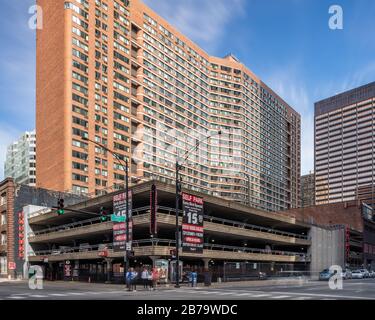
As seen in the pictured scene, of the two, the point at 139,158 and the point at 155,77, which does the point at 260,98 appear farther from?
the point at 139,158

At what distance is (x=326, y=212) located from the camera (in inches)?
4176

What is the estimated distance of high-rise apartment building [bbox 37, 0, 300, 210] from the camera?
10206 centimetres

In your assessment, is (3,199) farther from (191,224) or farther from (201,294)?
(201,294)

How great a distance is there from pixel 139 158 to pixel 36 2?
46.7 meters

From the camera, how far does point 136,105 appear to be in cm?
11969

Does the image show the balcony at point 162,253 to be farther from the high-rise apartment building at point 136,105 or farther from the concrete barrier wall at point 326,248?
the high-rise apartment building at point 136,105

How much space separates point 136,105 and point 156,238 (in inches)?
2995

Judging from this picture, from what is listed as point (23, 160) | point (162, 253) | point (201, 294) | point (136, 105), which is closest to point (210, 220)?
point (162, 253)

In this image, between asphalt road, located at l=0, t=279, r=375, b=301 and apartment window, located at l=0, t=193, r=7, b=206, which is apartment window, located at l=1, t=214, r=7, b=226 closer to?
apartment window, located at l=0, t=193, r=7, b=206

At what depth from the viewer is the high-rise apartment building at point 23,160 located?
162712 mm

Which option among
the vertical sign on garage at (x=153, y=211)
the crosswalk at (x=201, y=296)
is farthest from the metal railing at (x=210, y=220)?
the crosswalk at (x=201, y=296)

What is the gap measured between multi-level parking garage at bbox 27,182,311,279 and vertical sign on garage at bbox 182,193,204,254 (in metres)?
1.59

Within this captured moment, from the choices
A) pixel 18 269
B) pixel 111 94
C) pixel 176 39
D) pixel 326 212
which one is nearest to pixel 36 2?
pixel 111 94
